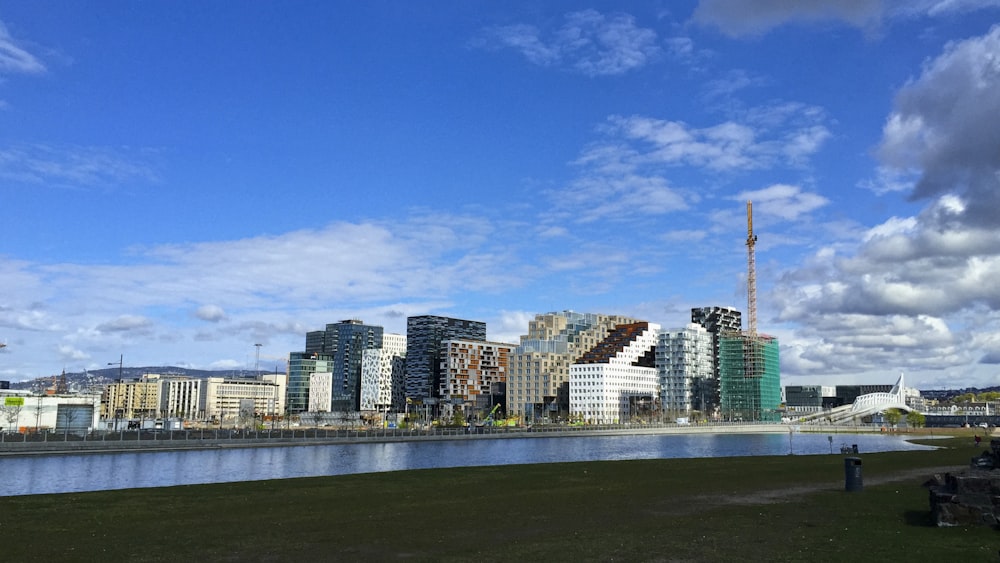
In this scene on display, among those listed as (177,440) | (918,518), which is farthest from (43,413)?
(918,518)

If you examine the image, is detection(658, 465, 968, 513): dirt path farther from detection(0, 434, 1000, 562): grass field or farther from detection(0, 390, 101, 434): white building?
detection(0, 390, 101, 434): white building

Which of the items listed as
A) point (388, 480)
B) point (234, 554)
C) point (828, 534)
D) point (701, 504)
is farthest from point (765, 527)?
point (388, 480)

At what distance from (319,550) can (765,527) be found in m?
16.2

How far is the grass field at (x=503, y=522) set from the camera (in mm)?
22812

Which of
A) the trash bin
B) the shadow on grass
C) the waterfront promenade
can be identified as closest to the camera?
the shadow on grass

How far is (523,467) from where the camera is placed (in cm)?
6594

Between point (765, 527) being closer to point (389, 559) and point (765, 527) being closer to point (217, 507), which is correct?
point (389, 559)

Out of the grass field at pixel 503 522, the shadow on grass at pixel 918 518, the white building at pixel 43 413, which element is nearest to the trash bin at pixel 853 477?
the grass field at pixel 503 522

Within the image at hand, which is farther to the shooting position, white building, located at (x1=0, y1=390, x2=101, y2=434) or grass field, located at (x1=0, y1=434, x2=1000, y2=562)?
white building, located at (x1=0, y1=390, x2=101, y2=434)

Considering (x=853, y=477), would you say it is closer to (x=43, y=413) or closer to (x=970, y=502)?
(x=970, y=502)

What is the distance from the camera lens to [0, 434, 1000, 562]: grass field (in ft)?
74.8

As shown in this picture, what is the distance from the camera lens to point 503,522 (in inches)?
1190

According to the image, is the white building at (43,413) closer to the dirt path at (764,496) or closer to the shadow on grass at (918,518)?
the dirt path at (764,496)

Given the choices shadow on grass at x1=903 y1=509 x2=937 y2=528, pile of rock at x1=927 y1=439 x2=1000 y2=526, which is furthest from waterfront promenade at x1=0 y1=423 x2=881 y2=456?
pile of rock at x1=927 y1=439 x2=1000 y2=526
